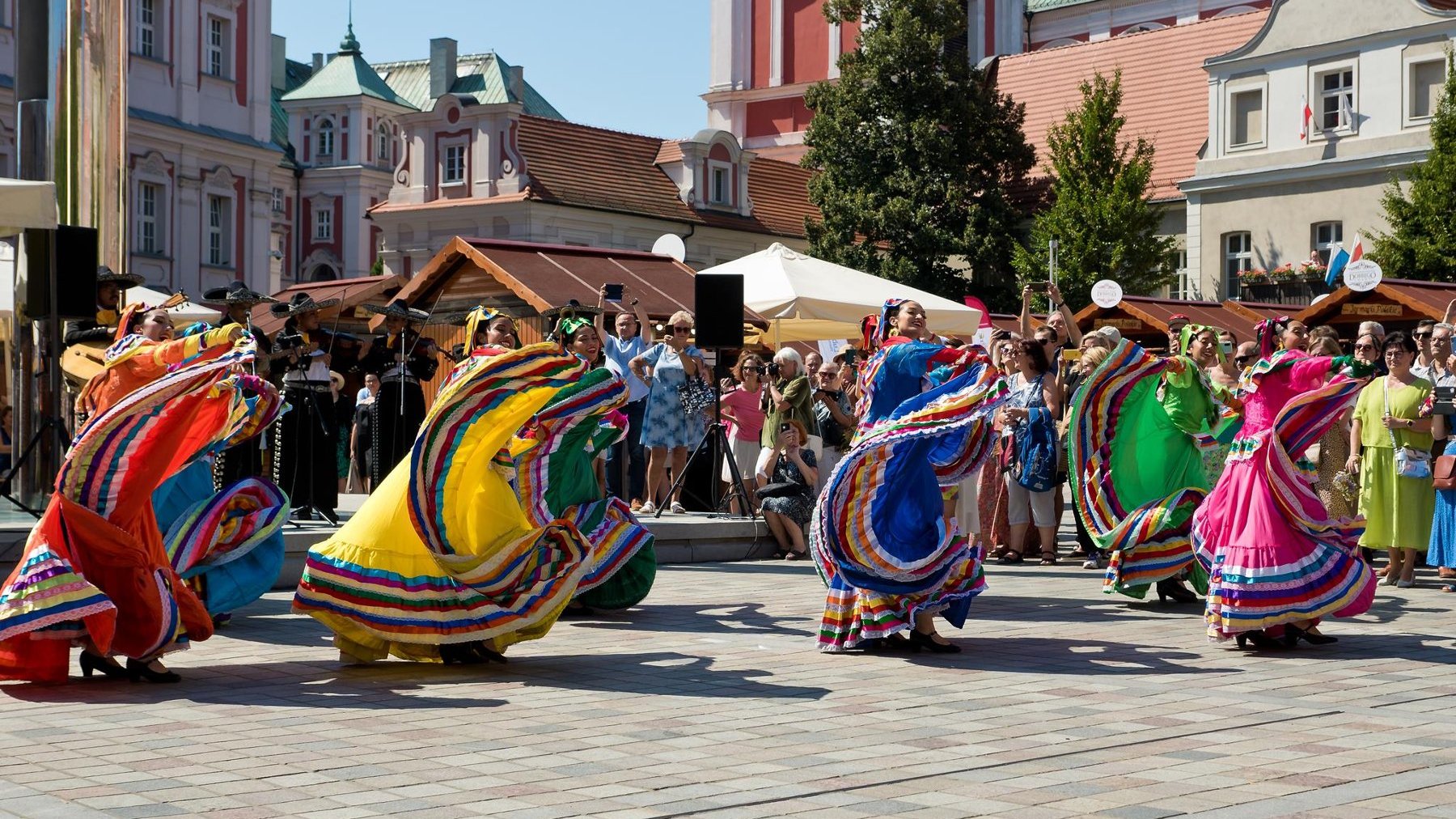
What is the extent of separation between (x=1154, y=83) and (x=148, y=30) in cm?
2419

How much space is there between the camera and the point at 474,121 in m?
43.1

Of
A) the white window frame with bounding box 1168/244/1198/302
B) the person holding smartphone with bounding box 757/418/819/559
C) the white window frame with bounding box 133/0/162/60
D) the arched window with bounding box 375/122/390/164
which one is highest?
the arched window with bounding box 375/122/390/164

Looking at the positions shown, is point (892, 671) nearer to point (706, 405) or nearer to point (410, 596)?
point (410, 596)

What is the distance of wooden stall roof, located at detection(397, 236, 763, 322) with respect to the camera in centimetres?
1852

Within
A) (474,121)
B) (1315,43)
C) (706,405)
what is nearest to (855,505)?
(706,405)

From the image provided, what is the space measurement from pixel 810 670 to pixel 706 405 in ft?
23.1

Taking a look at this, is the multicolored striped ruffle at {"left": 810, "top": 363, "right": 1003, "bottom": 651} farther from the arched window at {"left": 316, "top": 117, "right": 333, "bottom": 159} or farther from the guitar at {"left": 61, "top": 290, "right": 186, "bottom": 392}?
the arched window at {"left": 316, "top": 117, "right": 333, "bottom": 159}

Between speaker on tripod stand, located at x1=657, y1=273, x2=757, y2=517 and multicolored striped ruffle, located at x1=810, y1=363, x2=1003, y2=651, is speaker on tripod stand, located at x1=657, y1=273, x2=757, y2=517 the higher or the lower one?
the higher one

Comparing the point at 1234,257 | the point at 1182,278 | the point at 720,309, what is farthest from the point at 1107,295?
the point at 1182,278

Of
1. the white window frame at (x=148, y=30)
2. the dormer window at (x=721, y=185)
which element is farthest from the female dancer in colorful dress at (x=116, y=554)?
the dormer window at (x=721, y=185)

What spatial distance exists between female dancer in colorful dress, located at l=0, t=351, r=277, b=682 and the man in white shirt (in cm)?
604

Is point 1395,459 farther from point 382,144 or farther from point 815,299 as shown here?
point 382,144

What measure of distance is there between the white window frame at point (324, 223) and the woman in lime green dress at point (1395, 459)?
6169 centimetres

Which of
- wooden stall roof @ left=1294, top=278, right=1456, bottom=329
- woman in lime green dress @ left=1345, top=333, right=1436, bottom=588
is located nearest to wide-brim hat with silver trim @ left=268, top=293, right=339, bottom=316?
woman in lime green dress @ left=1345, top=333, right=1436, bottom=588
